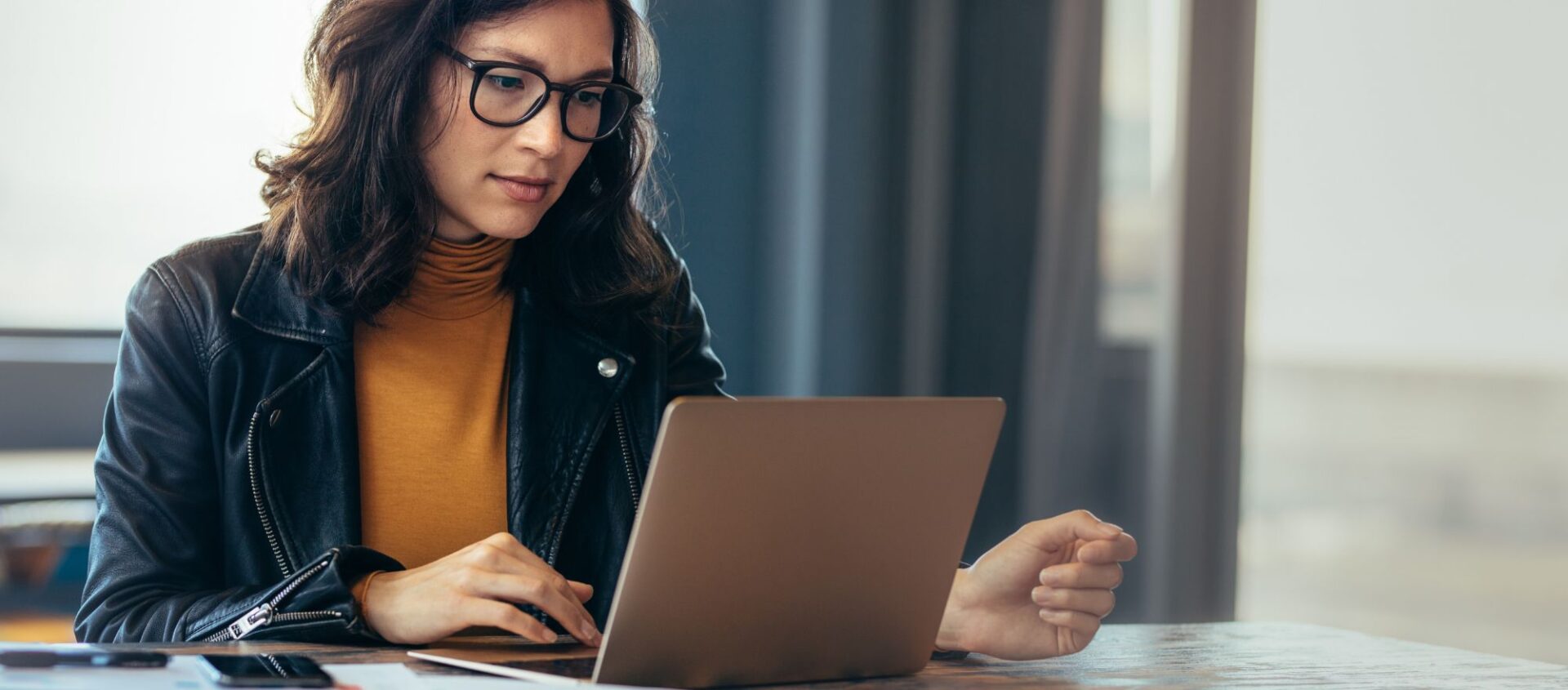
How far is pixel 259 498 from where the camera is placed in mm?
1380

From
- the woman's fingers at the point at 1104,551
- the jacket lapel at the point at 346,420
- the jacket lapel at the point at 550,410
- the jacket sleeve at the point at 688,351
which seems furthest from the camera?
the jacket sleeve at the point at 688,351

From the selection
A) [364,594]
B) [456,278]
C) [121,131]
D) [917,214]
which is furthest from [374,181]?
[121,131]

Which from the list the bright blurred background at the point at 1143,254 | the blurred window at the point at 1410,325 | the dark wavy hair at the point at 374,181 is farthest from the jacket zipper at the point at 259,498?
the blurred window at the point at 1410,325

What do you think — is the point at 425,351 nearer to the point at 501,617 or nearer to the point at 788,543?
the point at 501,617

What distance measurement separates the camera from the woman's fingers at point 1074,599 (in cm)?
113

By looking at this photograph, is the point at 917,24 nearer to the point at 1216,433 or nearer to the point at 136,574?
the point at 1216,433

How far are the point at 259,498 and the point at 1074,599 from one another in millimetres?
793

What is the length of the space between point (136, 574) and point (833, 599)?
2.18 ft

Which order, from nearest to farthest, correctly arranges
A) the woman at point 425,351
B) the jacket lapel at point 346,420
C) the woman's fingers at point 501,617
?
the woman's fingers at point 501,617 < the woman at point 425,351 < the jacket lapel at point 346,420

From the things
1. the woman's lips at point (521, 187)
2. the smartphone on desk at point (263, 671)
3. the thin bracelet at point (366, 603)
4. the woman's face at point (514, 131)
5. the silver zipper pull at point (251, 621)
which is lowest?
the silver zipper pull at point (251, 621)

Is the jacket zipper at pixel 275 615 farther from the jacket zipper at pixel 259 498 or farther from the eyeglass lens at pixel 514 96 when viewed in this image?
the eyeglass lens at pixel 514 96

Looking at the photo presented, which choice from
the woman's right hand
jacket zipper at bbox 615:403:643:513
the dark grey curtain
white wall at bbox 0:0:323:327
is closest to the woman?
jacket zipper at bbox 615:403:643:513

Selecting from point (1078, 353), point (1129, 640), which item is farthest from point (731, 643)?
point (1078, 353)

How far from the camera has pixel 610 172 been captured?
171 cm
